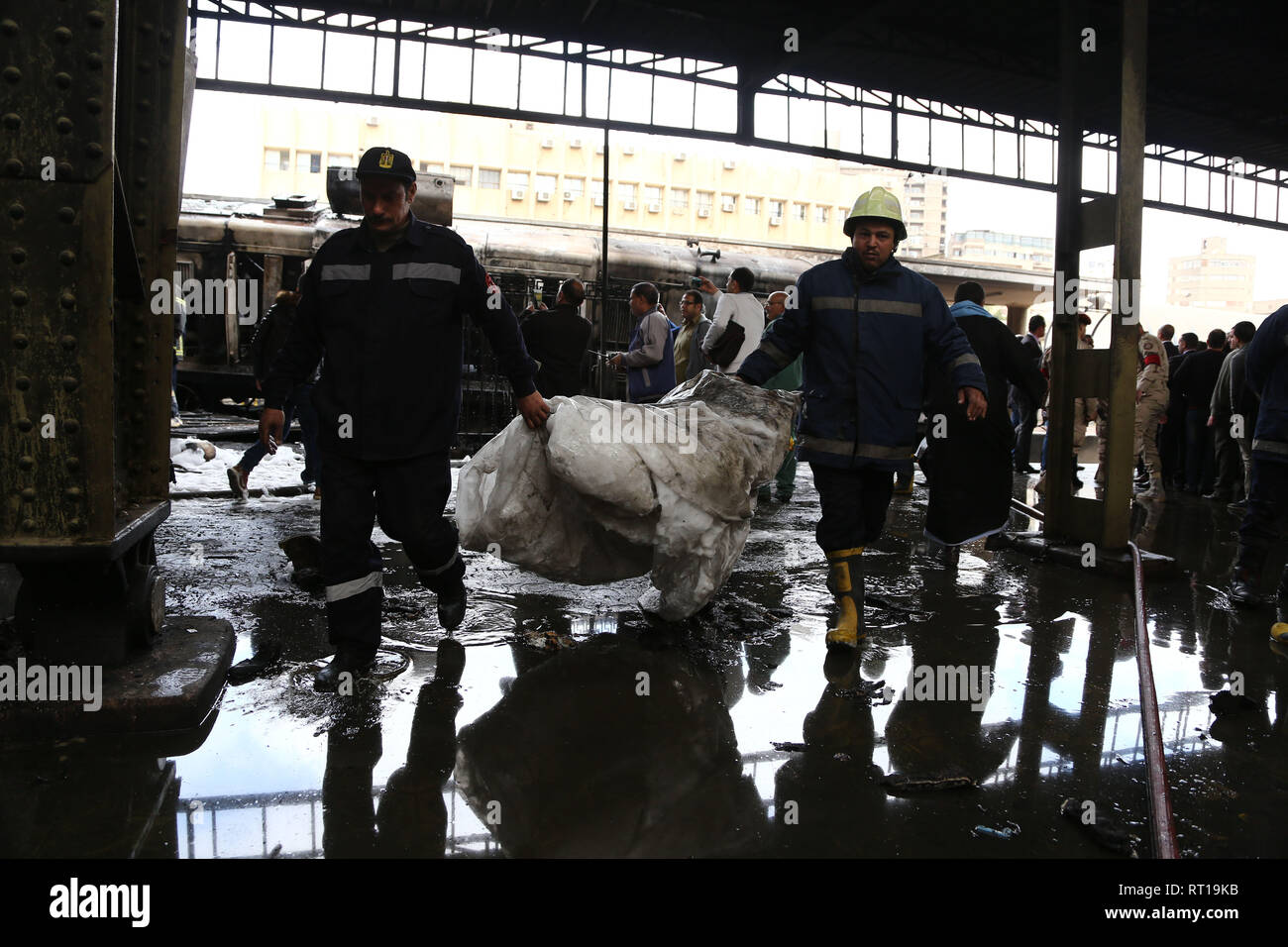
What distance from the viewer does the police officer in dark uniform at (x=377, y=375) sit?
11.4 ft

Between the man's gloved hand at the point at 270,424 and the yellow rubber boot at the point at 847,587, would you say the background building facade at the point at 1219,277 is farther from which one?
the man's gloved hand at the point at 270,424

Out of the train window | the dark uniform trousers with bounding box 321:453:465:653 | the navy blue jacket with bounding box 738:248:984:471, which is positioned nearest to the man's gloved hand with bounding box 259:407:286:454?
the dark uniform trousers with bounding box 321:453:465:653

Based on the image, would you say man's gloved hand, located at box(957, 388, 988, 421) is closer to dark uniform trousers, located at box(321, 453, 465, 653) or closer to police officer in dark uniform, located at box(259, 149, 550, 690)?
police officer in dark uniform, located at box(259, 149, 550, 690)

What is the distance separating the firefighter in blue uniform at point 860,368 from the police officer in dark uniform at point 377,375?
1444 mm

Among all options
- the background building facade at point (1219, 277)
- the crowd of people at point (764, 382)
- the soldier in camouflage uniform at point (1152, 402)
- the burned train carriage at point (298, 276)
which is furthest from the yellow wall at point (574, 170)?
the background building facade at point (1219, 277)

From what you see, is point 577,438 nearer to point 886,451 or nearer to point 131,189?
point 886,451

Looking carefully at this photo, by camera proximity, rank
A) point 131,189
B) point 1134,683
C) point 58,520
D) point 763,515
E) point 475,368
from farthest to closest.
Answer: point 475,368, point 763,515, point 1134,683, point 131,189, point 58,520

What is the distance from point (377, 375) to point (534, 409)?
0.63 m

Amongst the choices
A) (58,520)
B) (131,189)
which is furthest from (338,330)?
(58,520)

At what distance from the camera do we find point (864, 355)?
13.4 ft

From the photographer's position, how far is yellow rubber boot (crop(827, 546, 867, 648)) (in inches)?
161

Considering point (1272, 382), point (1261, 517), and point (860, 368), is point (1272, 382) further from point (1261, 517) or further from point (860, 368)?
point (860, 368)

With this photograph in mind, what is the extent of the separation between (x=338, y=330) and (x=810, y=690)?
2.29 metres
